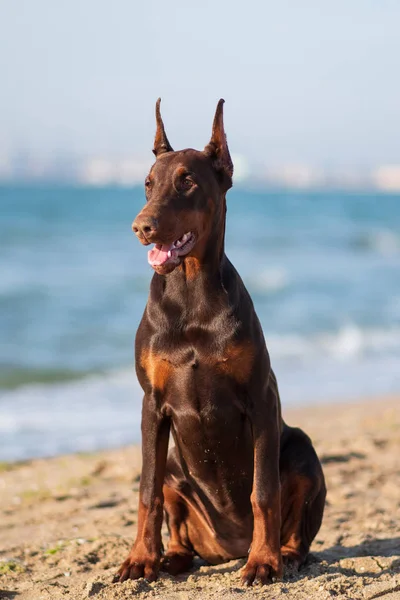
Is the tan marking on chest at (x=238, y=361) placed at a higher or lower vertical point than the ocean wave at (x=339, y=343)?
higher

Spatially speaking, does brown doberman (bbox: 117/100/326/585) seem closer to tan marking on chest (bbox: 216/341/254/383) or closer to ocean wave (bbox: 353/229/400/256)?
tan marking on chest (bbox: 216/341/254/383)

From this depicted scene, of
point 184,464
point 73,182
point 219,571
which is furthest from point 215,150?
point 73,182

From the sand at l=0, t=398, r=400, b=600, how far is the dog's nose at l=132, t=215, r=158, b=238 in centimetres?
166

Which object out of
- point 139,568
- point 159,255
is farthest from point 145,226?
point 139,568

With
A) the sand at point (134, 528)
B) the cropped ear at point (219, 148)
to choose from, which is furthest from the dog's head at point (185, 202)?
the sand at point (134, 528)

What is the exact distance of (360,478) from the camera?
305 inches

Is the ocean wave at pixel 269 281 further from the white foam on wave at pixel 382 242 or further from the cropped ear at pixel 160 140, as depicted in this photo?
the cropped ear at pixel 160 140

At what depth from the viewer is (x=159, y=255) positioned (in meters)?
4.13

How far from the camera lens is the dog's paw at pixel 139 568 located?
14.6 feet

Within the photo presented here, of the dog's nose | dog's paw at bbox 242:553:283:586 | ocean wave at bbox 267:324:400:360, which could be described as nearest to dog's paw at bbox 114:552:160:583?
dog's paw at bbox 242:553:283:586

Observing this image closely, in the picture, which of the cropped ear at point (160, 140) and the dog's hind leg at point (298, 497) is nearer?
the cropped ear at point (160, 140)

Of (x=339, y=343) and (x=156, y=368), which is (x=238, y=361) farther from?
(x=339, y=343)

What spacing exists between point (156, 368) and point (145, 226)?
0.74 metres

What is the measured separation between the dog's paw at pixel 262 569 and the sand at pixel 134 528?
1.9 inches
